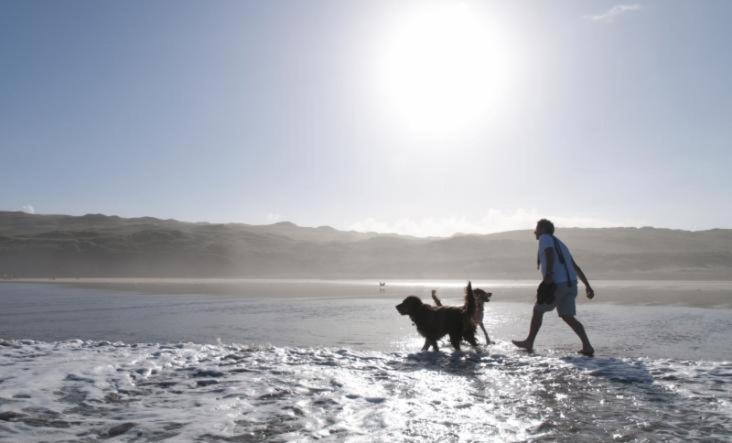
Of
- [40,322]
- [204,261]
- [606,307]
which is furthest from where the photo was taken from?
[204,261]

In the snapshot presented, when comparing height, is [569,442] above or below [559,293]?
below

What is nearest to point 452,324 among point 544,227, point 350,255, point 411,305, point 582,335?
point 411,305

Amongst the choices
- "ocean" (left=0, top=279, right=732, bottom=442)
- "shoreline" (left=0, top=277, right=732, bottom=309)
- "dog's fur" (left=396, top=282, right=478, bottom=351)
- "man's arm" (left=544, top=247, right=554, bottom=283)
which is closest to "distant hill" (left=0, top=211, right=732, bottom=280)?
"shoreline" (left=0, top=277, right=732, bottom=309)

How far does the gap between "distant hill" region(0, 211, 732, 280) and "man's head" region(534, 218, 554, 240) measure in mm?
35748

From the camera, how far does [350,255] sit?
66.6 m

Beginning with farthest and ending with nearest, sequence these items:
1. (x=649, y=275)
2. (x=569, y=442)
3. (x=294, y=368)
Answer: (x=649, y=275), (x=294, y=368), (x=569, y=442)

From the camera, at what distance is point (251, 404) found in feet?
13.9

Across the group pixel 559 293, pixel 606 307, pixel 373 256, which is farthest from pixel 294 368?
pixel 373 256

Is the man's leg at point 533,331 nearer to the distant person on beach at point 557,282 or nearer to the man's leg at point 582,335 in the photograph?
the distant person on beach at point 557,282

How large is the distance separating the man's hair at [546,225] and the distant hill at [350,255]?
35777 mm

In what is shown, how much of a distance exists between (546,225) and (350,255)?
5942cm

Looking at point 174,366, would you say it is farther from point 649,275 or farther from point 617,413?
point 649,275

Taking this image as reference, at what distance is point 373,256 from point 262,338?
56281 mm

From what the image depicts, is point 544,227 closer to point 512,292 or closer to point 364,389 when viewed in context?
point 364,389
